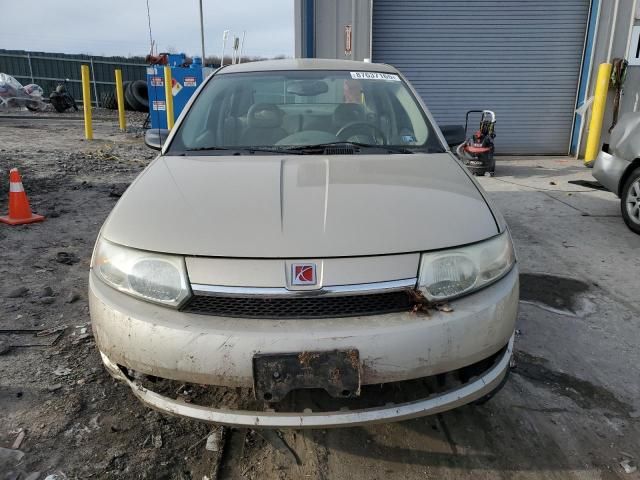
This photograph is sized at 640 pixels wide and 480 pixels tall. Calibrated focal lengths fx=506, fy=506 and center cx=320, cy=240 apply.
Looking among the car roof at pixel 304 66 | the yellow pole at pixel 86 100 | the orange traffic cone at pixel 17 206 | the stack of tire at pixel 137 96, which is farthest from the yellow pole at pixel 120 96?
the car roof at pixel 304 66

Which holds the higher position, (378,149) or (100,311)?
(378,149)

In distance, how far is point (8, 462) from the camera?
6.75 feet

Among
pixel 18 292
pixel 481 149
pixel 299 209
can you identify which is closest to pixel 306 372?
pixel 299 209

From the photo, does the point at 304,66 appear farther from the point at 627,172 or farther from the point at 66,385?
the point at 627,172

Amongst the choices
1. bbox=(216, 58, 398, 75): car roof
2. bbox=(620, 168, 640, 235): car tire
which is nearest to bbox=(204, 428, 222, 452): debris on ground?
bbox=(216, 58, 398, 75): car roof

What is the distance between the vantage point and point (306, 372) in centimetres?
171

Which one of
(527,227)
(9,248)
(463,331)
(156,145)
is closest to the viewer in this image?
(463,331)

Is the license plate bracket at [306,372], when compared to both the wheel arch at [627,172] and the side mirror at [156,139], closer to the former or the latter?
the side mirror at [156,139]

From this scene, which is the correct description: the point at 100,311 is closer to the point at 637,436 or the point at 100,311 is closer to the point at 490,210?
the point at 490,210

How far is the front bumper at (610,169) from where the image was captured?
5.28 m

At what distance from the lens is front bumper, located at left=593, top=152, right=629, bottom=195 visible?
528 centimetres

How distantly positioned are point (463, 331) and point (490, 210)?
25.9 inches

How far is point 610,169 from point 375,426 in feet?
14.8

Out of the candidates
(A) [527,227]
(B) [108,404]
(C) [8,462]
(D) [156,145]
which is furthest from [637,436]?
(A) [527,227]
